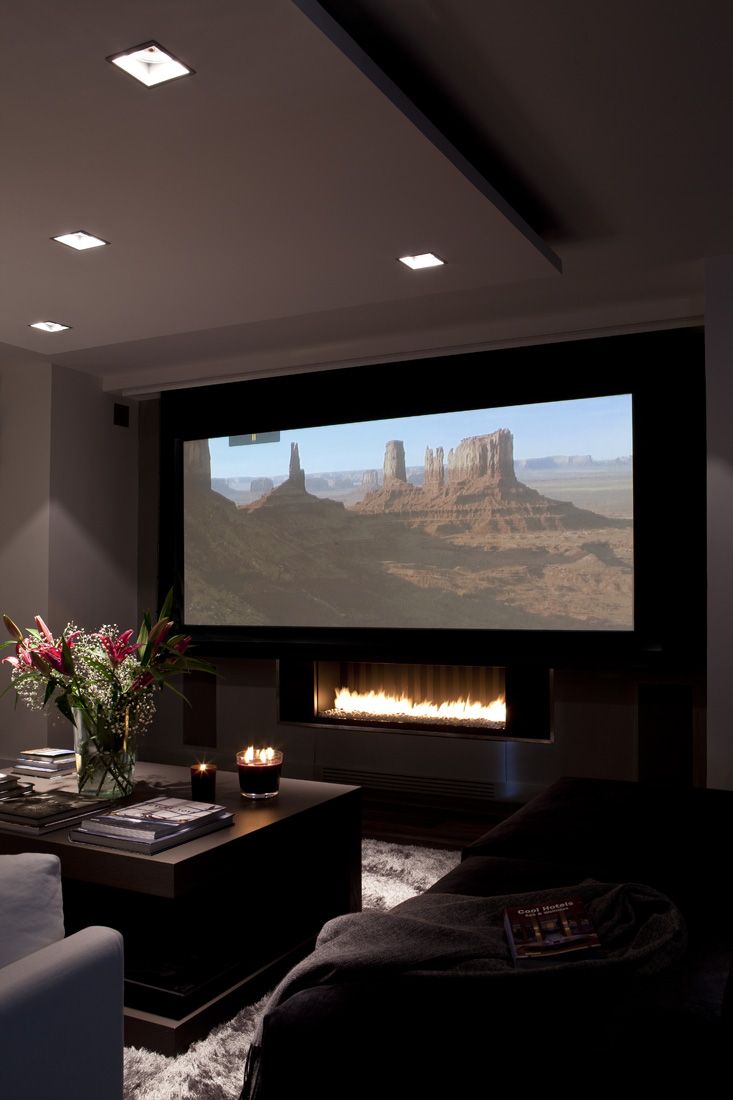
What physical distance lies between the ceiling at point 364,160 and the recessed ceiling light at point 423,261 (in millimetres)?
57

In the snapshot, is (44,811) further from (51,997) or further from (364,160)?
(364,160)

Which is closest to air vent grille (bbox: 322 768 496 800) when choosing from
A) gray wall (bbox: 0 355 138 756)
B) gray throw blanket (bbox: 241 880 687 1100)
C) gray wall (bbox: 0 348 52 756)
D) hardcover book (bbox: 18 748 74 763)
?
gray wall (bbox: 0 355 138 756)

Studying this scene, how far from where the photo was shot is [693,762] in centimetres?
449

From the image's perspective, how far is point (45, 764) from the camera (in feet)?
9.98

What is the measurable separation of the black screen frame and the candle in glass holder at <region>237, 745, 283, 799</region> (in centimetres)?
221

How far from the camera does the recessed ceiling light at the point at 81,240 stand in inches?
124

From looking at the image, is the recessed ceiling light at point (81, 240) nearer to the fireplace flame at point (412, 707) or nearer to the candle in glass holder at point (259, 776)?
the candle in glass holder at point (259, 776)

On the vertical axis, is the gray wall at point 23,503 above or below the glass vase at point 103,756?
above

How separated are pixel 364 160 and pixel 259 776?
181 centimetres

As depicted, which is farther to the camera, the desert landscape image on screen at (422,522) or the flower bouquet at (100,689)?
the desert landscape image on screen at (422,522)

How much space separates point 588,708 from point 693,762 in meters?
0.56

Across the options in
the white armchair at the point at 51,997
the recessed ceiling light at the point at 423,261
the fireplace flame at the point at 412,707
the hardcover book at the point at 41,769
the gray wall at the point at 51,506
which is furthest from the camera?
the gray wall at the point at 51,506

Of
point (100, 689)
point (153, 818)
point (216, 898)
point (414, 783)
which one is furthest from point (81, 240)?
point (414, 783)

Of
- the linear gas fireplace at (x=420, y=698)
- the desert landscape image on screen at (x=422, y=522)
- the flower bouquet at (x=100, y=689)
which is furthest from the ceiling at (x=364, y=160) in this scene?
the linear gas fireplace at (x=420, y=698)
